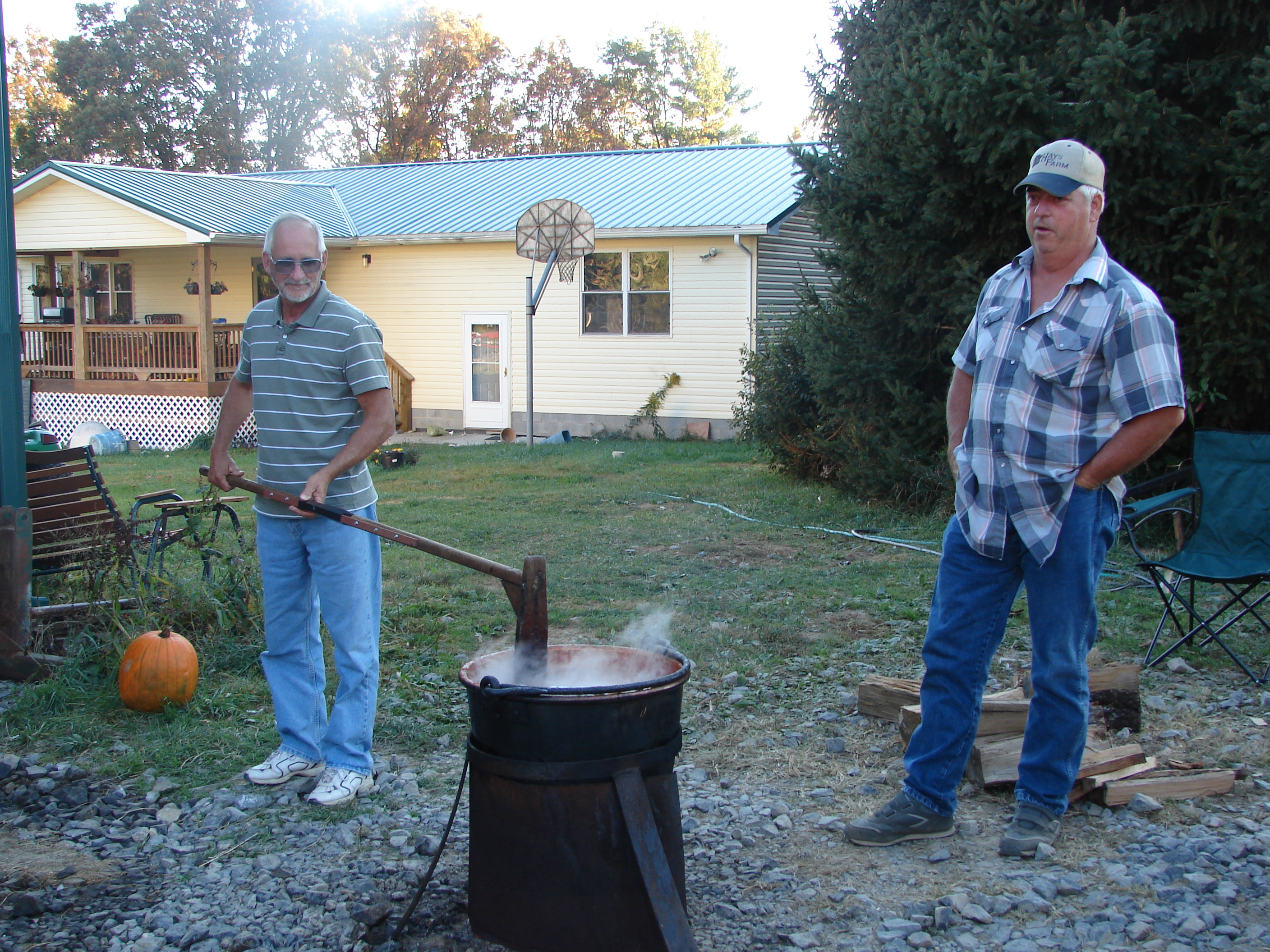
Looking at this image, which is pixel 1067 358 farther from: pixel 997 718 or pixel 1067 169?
pixel 997 718

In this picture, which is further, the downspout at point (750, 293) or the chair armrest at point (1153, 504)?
the downspout at point (750, 293)

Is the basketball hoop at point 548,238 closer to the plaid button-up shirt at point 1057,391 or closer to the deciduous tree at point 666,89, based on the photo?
the plaid button-up shirt at point 1057,391

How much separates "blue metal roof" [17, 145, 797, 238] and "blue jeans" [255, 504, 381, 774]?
13.1 metres

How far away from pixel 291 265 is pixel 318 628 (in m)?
1.23

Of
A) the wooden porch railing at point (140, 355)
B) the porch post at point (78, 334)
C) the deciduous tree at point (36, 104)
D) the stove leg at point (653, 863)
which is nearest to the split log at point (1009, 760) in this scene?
the stove leg at point (653, 863)

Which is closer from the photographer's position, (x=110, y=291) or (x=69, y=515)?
(x=69, y=515)

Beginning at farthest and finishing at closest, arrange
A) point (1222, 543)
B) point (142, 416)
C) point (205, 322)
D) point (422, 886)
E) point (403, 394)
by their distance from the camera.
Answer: point (403, 394), point (142, 416), point (205, 322), point (1222, 543), point (422, 886)

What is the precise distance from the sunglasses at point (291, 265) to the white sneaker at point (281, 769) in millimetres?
1684

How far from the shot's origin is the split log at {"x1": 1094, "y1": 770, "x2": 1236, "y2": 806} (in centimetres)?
355

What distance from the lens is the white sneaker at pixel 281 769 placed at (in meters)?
3.77

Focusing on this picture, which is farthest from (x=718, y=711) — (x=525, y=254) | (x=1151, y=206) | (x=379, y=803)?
(x=525, y=254)

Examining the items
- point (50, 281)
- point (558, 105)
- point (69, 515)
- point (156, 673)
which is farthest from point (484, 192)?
point (558, 105)

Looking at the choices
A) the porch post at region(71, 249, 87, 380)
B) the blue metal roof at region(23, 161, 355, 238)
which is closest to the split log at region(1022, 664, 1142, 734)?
the blue metal roof at region(23, 161, 355, 238)

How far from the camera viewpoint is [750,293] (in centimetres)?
1630
